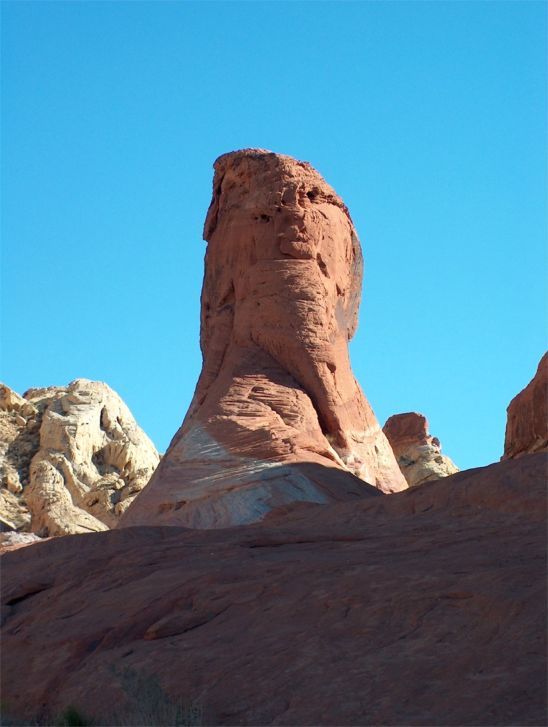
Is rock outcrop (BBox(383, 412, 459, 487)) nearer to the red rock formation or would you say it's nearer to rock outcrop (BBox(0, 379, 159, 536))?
rock outcrop (BBox(0, 379, 159, 536))

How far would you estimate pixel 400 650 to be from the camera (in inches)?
305

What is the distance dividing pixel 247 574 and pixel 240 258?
11410 mm

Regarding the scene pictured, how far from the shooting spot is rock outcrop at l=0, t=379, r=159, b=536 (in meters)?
26.9

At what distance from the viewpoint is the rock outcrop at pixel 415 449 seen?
101ft

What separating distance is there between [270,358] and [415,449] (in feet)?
41.6

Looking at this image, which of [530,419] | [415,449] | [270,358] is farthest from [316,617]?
[415,449]

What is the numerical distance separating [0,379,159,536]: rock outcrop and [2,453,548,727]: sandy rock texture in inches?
594

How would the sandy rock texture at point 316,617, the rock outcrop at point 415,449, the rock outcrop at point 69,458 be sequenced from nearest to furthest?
the sandy rock texture at point 316,617
the rock outcrop at point 69,458
the rock outcrop at point 415,449

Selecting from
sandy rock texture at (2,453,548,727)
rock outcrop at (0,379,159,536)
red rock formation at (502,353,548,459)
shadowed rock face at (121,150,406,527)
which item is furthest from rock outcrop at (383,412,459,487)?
sandy rock texture at (2,453,548,727)

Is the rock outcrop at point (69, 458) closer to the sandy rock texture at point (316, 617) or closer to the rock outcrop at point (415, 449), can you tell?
the rock outcrop at point (415, 449)

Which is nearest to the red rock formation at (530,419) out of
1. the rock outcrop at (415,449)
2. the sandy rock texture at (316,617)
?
the sandy rock texture at (316,617)

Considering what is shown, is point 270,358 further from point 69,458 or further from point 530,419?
point 69,458

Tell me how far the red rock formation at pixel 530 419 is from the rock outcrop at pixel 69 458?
408 inches

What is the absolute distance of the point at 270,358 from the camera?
1962 cm
